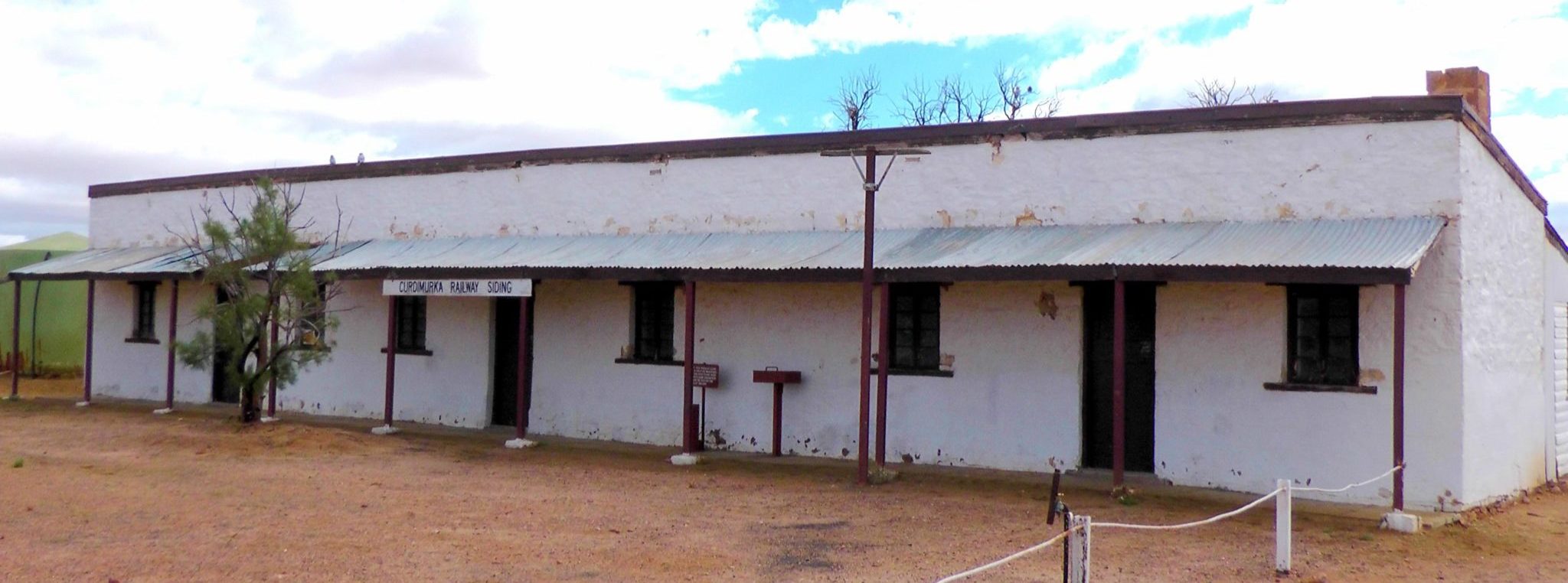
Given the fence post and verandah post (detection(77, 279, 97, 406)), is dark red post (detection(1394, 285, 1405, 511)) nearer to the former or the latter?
the fence post

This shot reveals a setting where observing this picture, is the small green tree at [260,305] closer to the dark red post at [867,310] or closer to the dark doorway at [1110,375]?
the dark red post at [867,310]

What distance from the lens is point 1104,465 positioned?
40.4 ft

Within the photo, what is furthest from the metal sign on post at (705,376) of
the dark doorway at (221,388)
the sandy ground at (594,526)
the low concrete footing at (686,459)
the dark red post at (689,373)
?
the dark doorway at (221,388)

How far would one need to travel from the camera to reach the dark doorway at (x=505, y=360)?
16.3m

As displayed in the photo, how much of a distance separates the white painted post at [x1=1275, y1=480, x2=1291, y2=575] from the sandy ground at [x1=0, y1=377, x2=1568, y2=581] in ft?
0.52

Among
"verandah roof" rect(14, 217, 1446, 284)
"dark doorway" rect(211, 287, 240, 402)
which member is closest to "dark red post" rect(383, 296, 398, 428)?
"verandah roof" rect(14, 217, 1446, 284)

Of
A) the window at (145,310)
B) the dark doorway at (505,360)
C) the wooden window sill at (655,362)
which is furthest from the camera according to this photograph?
the window at (145,310)

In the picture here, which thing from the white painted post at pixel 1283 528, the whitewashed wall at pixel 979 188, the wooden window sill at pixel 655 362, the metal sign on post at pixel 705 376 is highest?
the whitewashed wall at pixel 979 188

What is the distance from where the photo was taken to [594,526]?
941 centimetres

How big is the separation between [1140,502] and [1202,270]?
2.11m

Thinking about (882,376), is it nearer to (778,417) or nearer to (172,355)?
(778,417)

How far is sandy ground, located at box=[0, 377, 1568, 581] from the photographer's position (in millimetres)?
7887

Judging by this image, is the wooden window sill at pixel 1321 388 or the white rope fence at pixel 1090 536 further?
the wooden window sill at pixel 1321 388

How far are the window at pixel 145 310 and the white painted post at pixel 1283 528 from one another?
705 inches
